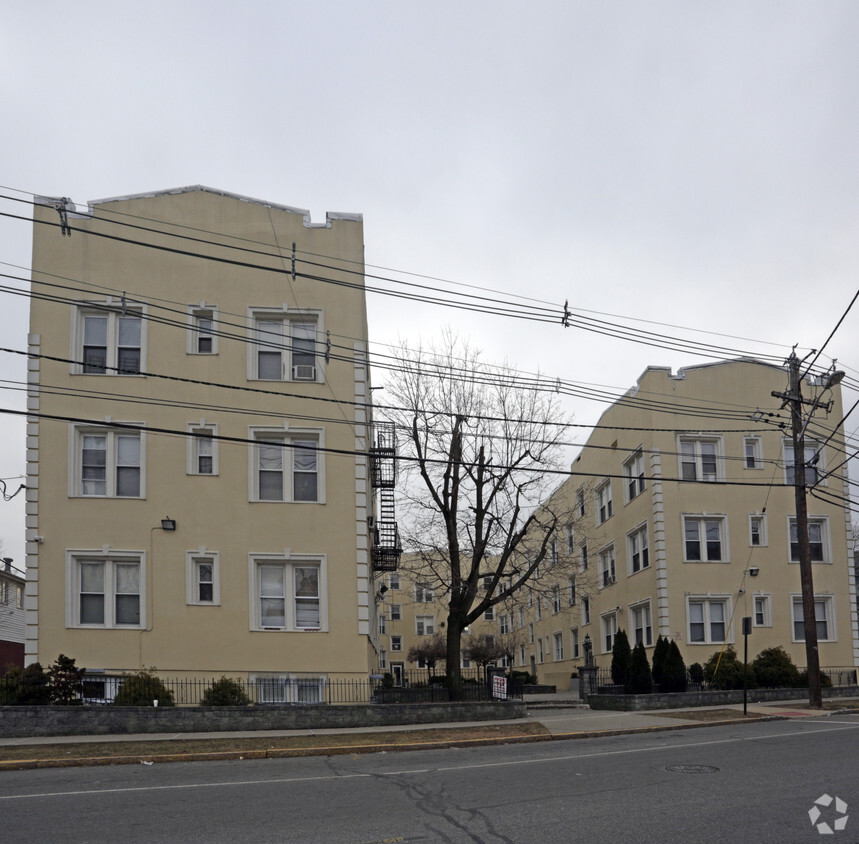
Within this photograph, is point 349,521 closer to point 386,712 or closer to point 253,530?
point 253,530

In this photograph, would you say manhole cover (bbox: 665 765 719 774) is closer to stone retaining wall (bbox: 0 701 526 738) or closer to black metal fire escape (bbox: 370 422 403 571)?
stone retaining wall (bbox: 0 701 526 738)

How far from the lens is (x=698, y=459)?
3584 centimetres

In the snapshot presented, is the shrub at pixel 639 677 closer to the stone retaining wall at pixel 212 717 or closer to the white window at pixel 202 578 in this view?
the stone retaining wall at pixel 212 717

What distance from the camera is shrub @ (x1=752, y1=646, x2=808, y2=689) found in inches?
1219

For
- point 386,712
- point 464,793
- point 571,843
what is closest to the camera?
point 571,843

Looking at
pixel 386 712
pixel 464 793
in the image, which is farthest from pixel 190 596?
pixel 464 793

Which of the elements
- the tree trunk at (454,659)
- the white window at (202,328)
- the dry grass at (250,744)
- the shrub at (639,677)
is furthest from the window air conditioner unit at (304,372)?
the shrub at (639,677)

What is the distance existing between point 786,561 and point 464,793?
2650cm

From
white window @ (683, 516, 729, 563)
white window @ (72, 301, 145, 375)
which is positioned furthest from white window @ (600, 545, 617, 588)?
white window @ (72, 301, 145, 375)

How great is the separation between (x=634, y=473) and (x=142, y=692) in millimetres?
22883

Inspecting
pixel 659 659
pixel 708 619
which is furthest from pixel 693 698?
pixel 708 619

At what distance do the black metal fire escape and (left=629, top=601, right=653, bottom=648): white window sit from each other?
1080 centimetres

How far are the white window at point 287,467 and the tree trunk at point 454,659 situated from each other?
18.9 ft

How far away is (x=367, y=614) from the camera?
82.1 feet
